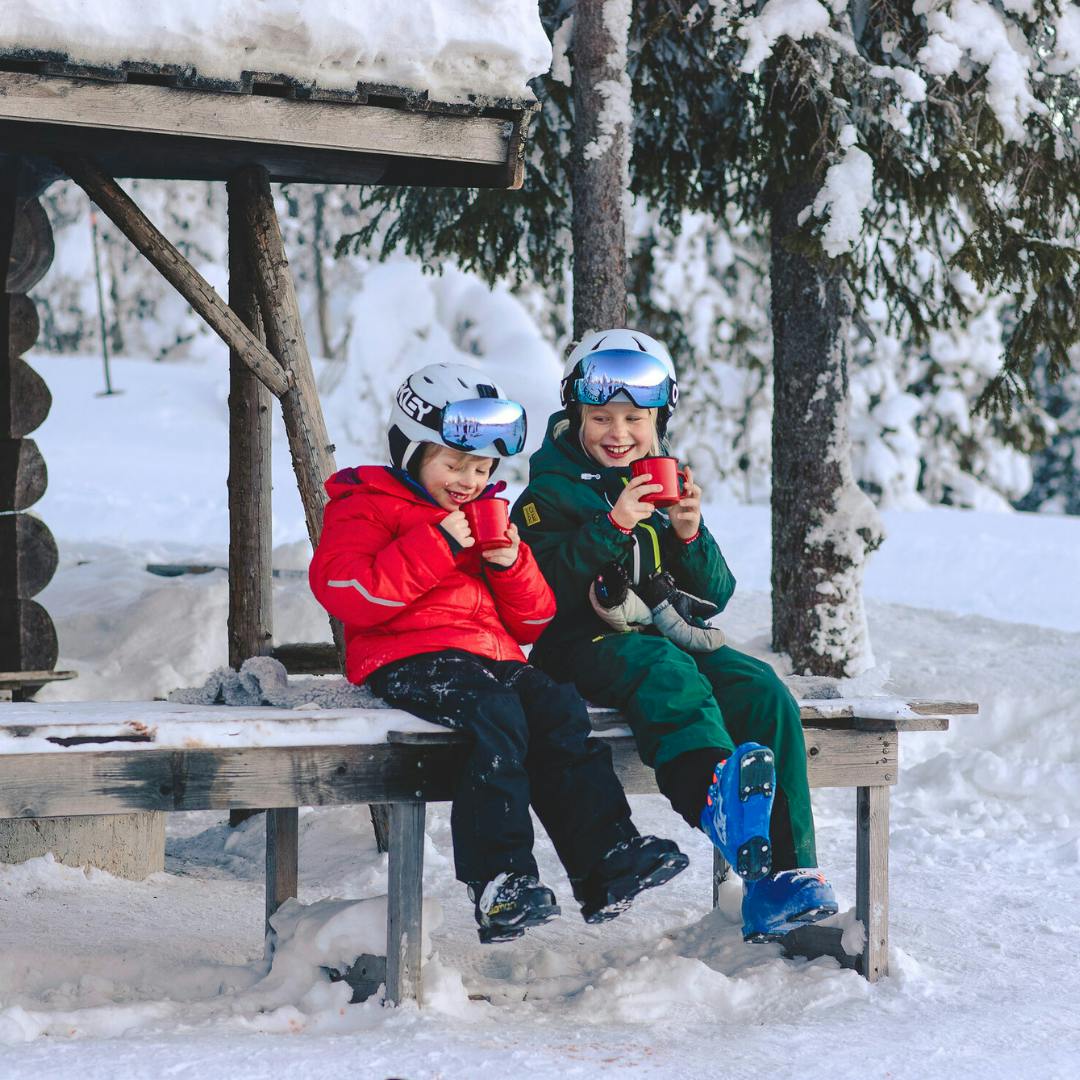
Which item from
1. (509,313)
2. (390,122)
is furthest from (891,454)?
(390,122)

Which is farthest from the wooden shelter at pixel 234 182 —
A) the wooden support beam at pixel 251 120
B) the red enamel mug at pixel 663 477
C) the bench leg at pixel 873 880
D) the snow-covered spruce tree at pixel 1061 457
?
the snow-covered spruce tree at pixel 1061 457

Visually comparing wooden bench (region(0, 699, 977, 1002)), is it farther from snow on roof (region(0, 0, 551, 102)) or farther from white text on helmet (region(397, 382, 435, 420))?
snow on roof (region(0, 0, 551, 102))

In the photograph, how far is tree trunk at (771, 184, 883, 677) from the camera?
8742 millimetres

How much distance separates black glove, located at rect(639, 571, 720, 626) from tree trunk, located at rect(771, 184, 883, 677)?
14.1 feet

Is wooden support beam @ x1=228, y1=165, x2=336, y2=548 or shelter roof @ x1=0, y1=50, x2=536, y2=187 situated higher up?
shelter roof @ x1=0, y1=50, x2=536, y2=187

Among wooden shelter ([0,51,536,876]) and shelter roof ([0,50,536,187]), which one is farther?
wooden shelter ([0,51,536,876])

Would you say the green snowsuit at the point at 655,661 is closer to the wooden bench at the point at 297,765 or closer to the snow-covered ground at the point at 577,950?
the wooden bench at the point at 297,765

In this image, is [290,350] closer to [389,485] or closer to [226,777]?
[389,485]

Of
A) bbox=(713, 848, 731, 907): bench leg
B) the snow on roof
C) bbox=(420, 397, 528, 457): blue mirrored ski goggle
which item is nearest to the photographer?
bbox=(420, 397, 528, 457): blue mirrored ski goggle

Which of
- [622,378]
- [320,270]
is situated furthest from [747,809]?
[320,270]

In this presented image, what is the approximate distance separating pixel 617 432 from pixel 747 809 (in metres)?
1.36

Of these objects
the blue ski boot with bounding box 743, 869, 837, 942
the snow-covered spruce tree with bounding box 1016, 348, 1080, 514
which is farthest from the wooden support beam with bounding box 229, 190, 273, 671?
the snow-covered spruce tree with bounding box 1016, 348, 1080, 514

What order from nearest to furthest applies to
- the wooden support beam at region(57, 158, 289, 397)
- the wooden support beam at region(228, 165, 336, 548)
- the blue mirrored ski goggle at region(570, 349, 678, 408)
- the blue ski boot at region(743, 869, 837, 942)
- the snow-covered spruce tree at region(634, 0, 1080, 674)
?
the blue ski boot at region(743, 869, 837, 942)
the blue mirrored ski goggle at region(570, 349, 678, 408)
the wooden support beam at region(57, 158, 289, 397)
the wooden support beam at region(228, 165, 336, 548)
the snow-covered spruce tree at region(634, 0, 1080, 674)

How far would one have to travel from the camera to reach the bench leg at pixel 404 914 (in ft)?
13.2
